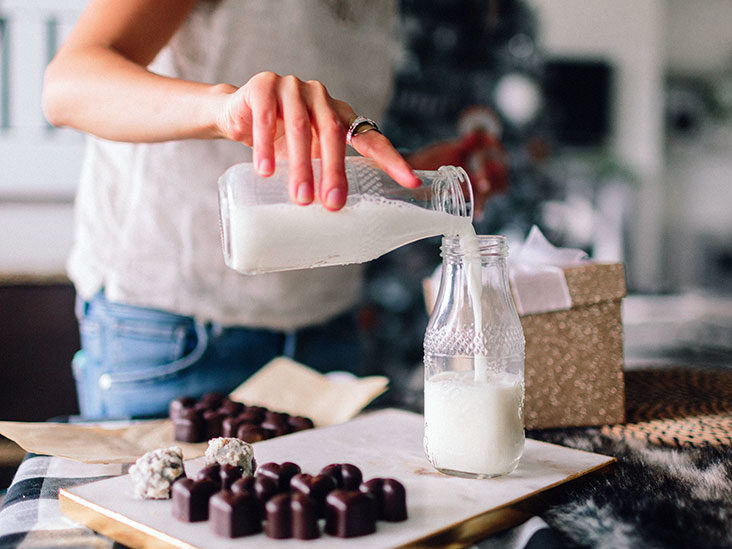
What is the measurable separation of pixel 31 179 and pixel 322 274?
162 centimetres

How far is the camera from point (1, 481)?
3.84 ft

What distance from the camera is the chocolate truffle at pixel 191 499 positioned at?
537 millimetres

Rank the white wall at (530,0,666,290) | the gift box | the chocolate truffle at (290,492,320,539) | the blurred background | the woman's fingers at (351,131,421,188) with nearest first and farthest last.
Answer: the chocolate truffle at (290,492,320,539)
the woman's fingers at (351,131,421,188)
the gift box
the blurred background
the white wall at (530,0,666,290)

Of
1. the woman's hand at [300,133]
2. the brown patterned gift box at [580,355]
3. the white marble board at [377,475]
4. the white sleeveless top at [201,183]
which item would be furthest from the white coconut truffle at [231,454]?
the white sleeveless top at [201,183]

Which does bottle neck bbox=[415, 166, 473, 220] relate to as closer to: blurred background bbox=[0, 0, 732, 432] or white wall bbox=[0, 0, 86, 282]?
blurred background bbox=[0, 0, 732, 432]

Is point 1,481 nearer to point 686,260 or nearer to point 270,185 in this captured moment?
point 270,185

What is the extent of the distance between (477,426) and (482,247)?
0.57ft

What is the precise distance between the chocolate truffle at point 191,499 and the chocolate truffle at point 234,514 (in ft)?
0.05

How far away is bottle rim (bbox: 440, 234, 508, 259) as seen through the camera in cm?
67

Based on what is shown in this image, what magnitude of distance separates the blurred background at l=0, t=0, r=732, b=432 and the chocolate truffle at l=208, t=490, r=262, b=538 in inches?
29.1

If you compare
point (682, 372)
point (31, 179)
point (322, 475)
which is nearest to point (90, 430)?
point (322, 475)

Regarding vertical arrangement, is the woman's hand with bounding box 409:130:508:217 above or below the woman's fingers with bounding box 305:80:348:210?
above

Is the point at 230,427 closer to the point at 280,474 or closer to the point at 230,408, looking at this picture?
the point at 230,408

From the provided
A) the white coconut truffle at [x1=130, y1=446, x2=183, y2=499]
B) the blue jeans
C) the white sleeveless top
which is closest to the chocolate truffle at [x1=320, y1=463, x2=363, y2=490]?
the white coconut truffle at [x1=130, y1=446, x2=183, y2=499]
